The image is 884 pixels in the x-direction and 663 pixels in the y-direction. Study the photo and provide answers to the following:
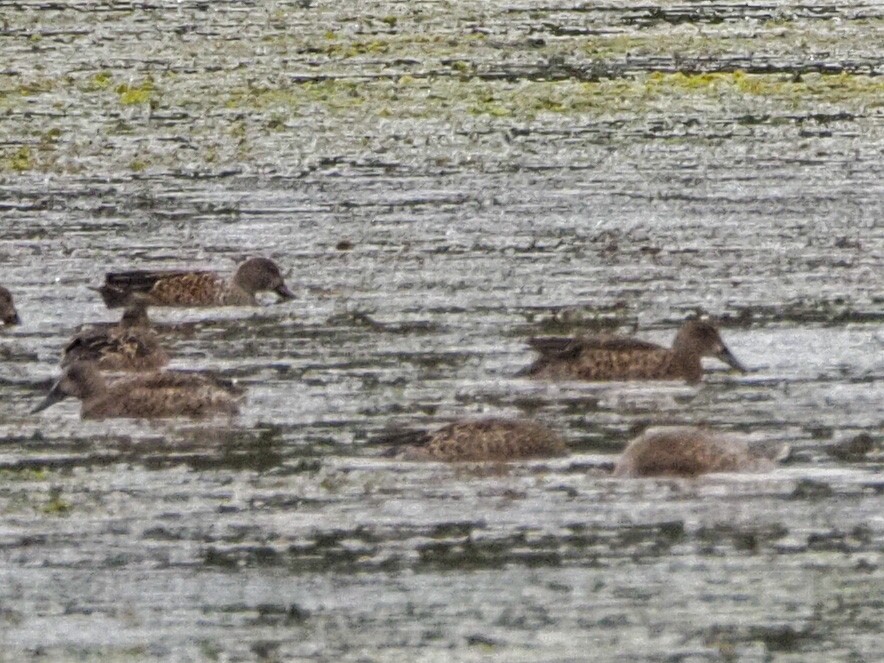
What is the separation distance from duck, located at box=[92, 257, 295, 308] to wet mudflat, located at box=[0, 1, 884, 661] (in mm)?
97

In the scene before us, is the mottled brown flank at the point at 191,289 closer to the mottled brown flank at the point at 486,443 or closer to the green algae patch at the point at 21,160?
the mottled brown flank at the point at 486,443

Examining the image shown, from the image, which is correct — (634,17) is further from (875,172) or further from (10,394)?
(10,394)

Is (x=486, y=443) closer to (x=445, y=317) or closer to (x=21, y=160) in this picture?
(x=445, y=317)

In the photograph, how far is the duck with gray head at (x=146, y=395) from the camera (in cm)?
854

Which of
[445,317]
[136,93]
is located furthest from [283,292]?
[136,93]

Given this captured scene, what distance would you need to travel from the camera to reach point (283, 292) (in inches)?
413

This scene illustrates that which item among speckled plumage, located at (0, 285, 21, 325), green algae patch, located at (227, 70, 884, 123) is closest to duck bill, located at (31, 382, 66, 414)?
speckled plumage, located at (0, 285, 21, 325)

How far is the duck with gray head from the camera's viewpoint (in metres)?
8.54

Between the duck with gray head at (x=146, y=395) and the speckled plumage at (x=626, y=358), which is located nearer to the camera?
the duck with gray head at (x=146, y=395)

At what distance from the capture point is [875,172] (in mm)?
13133

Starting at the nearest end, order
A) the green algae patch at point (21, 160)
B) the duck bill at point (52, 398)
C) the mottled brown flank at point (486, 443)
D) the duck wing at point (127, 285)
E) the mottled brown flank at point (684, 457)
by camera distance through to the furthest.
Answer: the mottled brown flank at point (684, 457), the mottled brown flank at point (486, 443), the duck bill at point (52, 398), the duck wing at point (127, 285), the green algae patch at point (21, 160)

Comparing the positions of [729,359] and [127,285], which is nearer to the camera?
[729,359]

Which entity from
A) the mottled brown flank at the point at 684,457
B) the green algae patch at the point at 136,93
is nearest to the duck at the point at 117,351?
the mottled brown flank at the point at 684,457

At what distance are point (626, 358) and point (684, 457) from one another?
1.39 m
